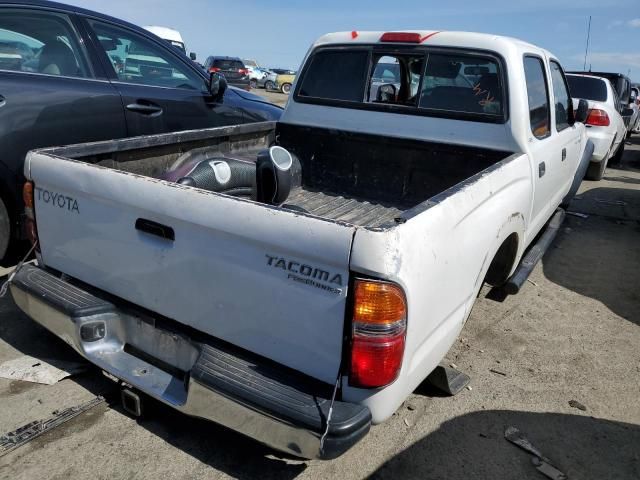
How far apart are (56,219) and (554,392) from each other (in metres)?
2.83

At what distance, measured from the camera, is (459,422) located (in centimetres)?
281

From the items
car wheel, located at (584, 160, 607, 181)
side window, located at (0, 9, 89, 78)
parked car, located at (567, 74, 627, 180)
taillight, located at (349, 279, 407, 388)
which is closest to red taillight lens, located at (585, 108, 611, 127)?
parked car, located at (567, 74, 627, 180)

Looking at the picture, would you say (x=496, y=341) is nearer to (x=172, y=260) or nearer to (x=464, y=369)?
(x=464, y=369)

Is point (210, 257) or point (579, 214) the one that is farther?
point (579, 214)

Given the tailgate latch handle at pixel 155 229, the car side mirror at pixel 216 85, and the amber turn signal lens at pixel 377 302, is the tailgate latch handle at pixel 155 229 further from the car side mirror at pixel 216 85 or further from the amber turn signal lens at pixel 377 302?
the car side mirror at pixel 216 85

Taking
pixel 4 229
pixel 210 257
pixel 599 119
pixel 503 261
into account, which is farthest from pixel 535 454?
pixel 599 119

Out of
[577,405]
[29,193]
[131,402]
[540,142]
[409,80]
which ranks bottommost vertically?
[577,405]

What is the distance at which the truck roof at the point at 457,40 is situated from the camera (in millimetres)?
3596

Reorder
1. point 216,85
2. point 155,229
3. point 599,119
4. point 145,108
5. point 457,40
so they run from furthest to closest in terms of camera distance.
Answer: point 599,119 < point 216,85 < point 145,108 < point 457,40 < point 155,229

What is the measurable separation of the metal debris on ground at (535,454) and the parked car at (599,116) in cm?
641

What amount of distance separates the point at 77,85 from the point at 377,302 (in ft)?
10.9

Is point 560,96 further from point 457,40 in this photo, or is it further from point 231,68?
point 231,68

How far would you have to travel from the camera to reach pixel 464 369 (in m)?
3.31

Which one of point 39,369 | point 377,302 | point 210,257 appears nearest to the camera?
point 377,302
